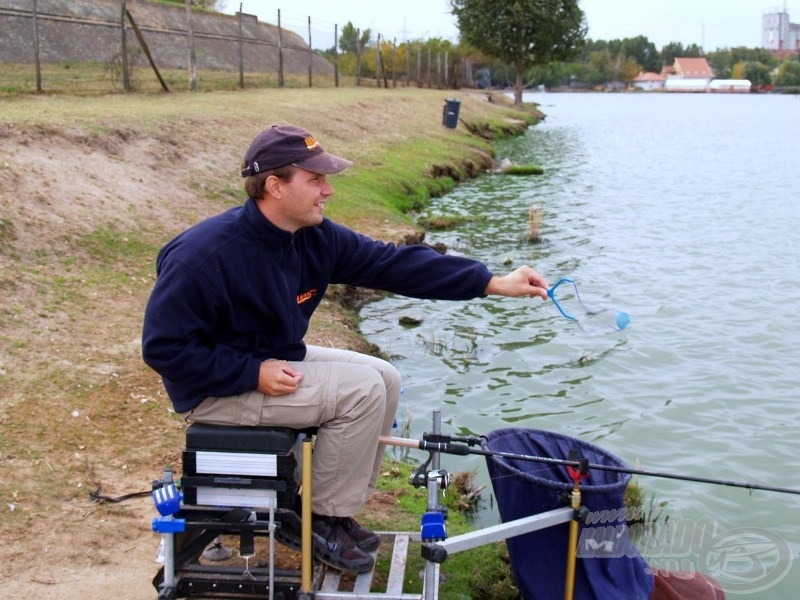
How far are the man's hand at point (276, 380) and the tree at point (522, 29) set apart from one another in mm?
59232

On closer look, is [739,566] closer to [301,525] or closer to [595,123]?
[301,525]

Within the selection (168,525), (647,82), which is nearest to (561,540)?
(168,525)

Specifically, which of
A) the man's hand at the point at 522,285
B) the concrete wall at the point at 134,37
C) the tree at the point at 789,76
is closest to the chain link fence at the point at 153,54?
the concrete wall at the point at 134,37

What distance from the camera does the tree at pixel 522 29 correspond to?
61.2 metres

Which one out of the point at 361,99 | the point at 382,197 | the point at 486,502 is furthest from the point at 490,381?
the point at 361,99

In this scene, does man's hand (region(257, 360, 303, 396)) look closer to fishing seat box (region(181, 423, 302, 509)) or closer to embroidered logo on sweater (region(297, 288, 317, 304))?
fishing seat box (region(181, 423, 302, 509))

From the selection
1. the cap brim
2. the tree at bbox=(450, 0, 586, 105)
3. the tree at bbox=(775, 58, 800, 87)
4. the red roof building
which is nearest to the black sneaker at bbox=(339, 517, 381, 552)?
the cap brim

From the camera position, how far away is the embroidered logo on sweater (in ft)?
13.7

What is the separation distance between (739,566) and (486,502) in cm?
151

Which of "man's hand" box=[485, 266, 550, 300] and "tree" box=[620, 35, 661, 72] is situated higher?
"tree" box=[620, 35, 661, 72]

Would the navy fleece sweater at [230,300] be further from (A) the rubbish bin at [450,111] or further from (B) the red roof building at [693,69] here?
(B) the red roof building at [693,69]

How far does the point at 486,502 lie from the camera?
6.05m
